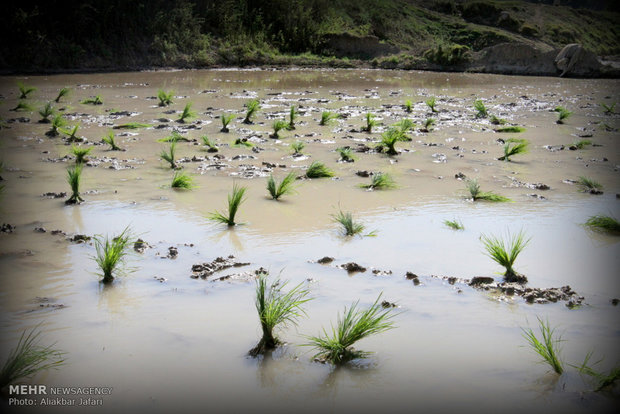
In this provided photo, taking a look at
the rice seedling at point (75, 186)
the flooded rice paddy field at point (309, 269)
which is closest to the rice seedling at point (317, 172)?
the flooded rice paddy field at point (309, 269)

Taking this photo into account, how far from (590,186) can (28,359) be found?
5564 mm

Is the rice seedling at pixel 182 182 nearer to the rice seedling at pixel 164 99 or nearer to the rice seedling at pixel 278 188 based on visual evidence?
the rice seedling at pixel 278 188

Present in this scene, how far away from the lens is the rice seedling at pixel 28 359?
97.3 inches

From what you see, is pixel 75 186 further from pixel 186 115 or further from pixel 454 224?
pixel 186 115

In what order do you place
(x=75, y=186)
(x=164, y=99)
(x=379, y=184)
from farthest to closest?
1. (x=164, y=99)
2. (x=379, y=184)
3. (x=75, y=186)

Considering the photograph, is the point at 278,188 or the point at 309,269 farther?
the point at 278,188

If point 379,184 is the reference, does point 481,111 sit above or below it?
above

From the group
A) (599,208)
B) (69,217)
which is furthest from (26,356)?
(599,208)

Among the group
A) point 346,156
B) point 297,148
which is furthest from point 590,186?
point 297,148

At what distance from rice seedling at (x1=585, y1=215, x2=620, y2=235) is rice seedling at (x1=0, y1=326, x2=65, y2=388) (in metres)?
4.15

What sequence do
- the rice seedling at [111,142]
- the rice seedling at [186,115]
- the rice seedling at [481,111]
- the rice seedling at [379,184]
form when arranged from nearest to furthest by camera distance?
1. the rice seedling at [379,184]
2. the rice seedling at [111,142]
3. the rice seedling at [186,115]
4. the rice seedling at [481,111]

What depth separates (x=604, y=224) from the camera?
15.3ft

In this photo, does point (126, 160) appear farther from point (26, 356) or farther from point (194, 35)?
point (194, 35)

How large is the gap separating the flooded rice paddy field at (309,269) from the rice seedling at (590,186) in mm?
118
